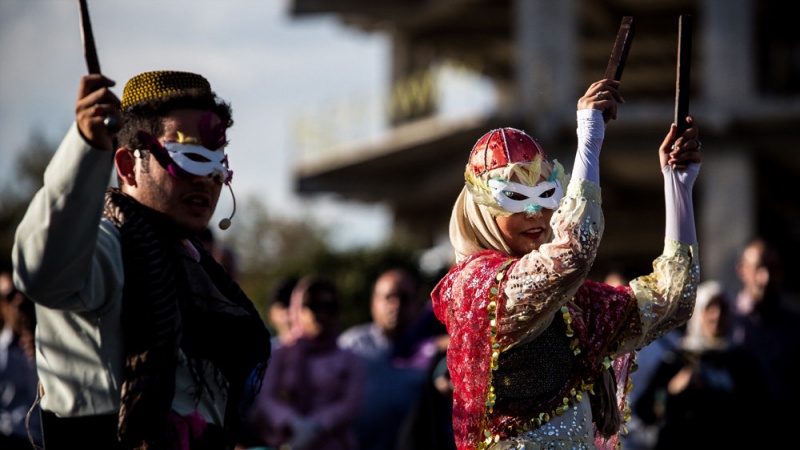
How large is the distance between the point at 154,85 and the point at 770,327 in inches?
235

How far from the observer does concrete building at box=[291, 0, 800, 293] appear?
22047 millimetres

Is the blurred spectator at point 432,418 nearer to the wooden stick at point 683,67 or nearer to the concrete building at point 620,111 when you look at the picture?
the wooden stick at point 683,67

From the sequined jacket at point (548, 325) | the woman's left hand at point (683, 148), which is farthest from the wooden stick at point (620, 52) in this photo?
the sequined jacket at point (548, 325)

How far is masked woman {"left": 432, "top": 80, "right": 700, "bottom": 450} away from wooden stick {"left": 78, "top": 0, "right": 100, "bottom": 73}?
4.59ft

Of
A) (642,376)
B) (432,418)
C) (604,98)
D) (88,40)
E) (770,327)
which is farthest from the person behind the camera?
(770,327)

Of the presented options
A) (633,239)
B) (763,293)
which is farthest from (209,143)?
(633,239)

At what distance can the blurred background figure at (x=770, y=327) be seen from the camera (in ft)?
30.7

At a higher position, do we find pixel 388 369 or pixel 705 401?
pixel 705 401

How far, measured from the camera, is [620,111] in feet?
72.4

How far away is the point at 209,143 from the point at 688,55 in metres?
1.57

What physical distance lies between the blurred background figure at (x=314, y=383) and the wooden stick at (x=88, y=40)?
5.29m

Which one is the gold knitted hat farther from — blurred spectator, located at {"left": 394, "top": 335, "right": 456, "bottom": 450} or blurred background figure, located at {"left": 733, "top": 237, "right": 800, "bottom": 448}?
blurred background figure, located at {"left": 733, "top": 237, "right": 800, "bottom": 448}

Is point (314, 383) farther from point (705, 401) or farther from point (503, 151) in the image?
point (503, 151)

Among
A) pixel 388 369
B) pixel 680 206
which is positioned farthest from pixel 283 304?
pixel 680 206
